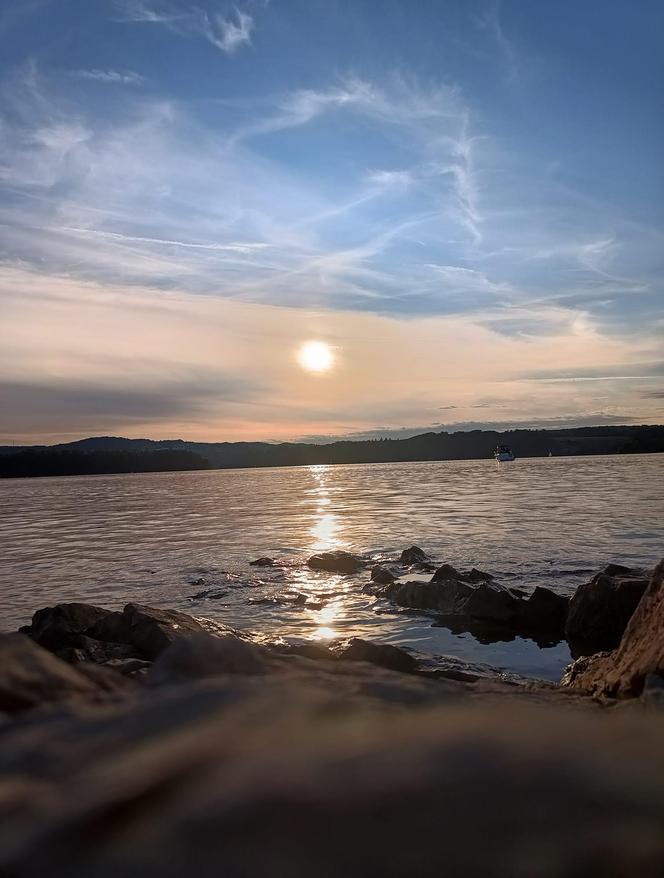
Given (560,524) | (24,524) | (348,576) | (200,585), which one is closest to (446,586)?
(348,576)

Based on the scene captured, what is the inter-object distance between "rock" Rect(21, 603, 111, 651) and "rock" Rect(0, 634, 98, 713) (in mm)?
4722

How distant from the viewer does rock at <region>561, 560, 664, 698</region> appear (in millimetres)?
2736

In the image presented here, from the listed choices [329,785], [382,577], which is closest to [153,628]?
[329,785]

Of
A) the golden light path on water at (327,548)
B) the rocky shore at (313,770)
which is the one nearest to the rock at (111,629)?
the golden light path on water at (327,548)

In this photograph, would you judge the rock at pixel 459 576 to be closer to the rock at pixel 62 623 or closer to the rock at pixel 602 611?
the rock at pixel 602 611

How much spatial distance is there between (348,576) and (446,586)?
3830 millimetres

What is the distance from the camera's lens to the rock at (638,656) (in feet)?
8.98

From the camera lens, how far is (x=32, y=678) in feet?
7.93

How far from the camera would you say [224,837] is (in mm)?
1580

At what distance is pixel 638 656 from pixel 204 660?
2.05 meters

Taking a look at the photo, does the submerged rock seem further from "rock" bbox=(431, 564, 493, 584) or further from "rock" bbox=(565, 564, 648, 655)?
"rock" bbox=(431, 564, 493, 584)

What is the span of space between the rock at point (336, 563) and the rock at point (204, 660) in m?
11.9

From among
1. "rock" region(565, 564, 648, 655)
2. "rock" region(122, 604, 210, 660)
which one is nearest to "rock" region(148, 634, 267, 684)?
"rock" region(122, 604, 210, 660)

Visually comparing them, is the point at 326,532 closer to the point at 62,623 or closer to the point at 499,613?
the point at 499,613
